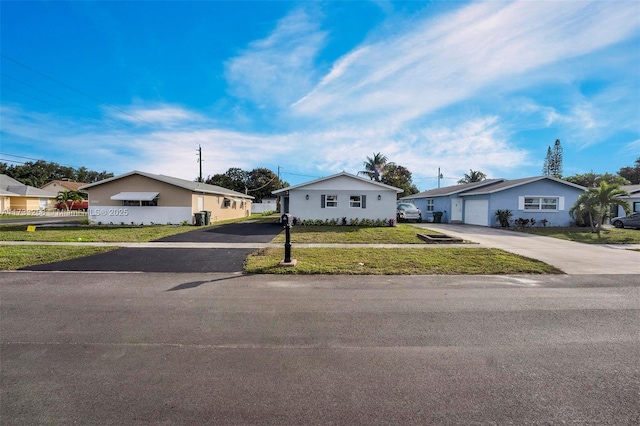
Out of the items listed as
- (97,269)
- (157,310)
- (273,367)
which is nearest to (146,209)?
(97,269)

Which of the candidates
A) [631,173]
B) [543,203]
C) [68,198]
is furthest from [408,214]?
[631,173]

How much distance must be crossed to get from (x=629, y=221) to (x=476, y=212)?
9.45 m

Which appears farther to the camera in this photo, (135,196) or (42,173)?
(42,173)

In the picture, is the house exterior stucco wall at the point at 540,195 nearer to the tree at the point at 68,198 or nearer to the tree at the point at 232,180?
the tree at the point at 232,180

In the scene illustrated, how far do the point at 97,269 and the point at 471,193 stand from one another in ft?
77.4

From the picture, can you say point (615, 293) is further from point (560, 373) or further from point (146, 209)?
point (146, 209)

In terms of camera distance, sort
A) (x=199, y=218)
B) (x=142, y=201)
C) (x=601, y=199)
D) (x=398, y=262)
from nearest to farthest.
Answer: (x=398, y=262), (x=601, y=199), (x=199, y=218), (x=142, y=201)

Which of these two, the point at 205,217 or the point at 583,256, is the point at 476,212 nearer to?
the point at 583,256

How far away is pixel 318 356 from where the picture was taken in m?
3.34

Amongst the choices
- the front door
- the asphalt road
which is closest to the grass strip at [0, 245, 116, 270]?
the asphalt road

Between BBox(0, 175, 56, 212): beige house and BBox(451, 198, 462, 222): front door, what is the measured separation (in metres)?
49.3

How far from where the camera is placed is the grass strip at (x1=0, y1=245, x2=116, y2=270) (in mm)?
8102

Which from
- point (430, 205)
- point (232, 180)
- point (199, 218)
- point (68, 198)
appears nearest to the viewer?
point (199, 218)

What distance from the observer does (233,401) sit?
2.55m
